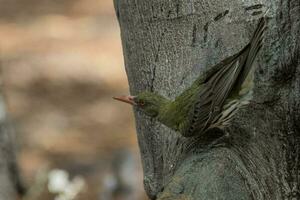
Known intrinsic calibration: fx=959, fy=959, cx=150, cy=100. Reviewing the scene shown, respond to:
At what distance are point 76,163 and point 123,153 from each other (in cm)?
52

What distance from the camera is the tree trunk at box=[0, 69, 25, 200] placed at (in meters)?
6.63

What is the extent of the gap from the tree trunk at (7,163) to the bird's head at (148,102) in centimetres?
267

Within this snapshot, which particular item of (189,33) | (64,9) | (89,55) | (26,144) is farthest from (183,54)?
(64,9)

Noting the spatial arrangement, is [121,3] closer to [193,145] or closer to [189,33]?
[189,33]

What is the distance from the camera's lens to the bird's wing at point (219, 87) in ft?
10.9

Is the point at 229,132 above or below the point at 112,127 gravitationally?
above

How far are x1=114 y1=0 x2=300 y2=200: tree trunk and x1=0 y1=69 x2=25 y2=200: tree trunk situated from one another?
2924mm

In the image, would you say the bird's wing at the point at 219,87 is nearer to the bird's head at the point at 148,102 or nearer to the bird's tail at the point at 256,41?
the bird's tail at the point at 256,41

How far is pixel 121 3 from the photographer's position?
3764 millimetres

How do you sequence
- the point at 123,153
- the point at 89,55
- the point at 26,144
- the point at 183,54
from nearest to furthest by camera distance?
the point at 183,54 < the point at 123,153 < the point at 26,144 < the point at 89,55

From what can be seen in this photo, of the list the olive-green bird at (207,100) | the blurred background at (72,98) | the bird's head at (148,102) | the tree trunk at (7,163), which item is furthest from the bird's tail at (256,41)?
the blurred background at (72,98)

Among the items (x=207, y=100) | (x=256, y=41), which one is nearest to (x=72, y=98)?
(x=207, y=100)

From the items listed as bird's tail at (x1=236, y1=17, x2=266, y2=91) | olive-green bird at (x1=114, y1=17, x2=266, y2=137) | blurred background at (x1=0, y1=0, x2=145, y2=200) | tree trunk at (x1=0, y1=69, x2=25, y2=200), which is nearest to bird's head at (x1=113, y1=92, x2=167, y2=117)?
olive-green bird at (x1=114, y1=17, x2=266, y2=137)

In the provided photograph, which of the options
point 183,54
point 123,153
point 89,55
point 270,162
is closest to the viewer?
point 270,162
